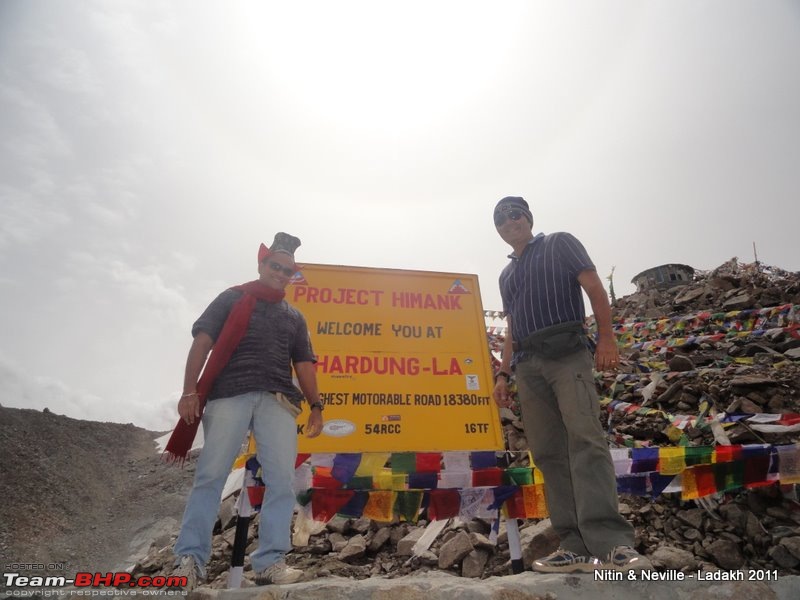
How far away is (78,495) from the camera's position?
11.5m

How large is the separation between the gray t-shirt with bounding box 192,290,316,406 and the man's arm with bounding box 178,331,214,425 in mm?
64

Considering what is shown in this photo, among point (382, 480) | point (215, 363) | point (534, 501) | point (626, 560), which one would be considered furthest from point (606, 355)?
point (215, 363)

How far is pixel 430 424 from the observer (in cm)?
430

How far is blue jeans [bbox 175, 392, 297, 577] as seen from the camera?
2357 millimetres

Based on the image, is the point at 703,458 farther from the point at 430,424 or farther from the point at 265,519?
the point at 265,519

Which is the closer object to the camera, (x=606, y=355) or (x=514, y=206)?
(x=606, y=355)

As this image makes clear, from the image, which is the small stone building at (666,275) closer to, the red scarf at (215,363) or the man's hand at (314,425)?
the man's hand at (314,425)

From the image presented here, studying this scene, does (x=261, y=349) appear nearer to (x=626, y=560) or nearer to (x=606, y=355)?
(x=606, y=355)

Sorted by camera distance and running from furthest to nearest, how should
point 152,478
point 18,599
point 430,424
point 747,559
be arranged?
point 152,478, point 430,424, point 747,559, point 18,599

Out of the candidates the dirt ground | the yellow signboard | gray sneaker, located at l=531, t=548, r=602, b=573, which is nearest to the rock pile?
the yellow signboard

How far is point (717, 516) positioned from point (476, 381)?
2.70 m

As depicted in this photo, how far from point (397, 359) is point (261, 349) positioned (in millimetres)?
1914

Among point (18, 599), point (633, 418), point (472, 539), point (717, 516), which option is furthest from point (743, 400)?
point (18, 599)

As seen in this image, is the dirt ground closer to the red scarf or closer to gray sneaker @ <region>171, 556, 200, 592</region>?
the red scarf
